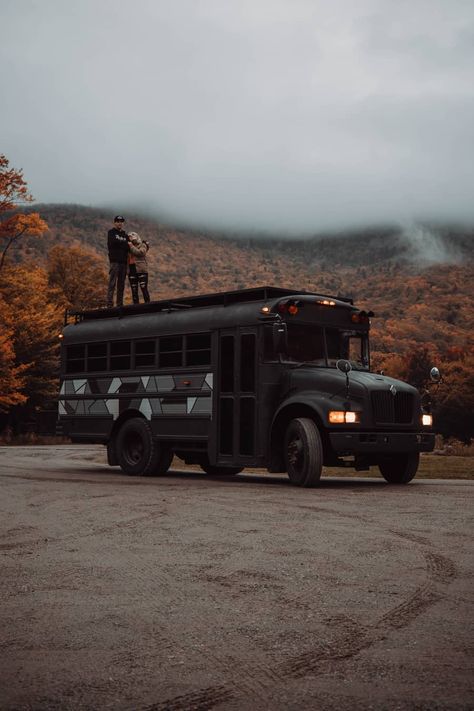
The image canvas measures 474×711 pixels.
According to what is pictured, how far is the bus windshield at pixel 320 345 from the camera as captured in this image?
15.8m

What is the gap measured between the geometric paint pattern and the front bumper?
271cm

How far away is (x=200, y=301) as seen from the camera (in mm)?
17250

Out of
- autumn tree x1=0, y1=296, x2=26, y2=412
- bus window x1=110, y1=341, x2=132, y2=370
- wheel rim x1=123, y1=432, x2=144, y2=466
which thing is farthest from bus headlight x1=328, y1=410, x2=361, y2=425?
autumn tree x1=0, y1=296, x2=26, y2=412

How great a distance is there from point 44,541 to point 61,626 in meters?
3.59

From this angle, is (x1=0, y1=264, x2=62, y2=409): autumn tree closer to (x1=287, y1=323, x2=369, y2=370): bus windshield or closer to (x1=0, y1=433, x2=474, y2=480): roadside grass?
(x1=0, y1=433, x2=474, y2=480): roadside grass

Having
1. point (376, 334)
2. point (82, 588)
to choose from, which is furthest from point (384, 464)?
point (376, 334)

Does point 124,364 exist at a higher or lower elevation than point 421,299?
lower

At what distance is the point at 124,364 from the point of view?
1838 cm

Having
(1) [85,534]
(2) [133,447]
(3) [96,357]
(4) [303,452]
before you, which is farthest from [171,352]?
(1) [85,534]

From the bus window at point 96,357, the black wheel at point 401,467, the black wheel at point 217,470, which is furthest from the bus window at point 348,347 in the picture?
the bus window at point 96,357

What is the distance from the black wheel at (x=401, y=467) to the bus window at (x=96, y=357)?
584cm

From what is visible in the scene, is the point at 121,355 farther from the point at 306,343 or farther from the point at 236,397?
the point at 306,343

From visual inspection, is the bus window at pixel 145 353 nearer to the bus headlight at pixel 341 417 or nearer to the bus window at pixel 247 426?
the bus window at pixel 247 426

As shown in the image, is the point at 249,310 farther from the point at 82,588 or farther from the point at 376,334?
the point at 376,334
